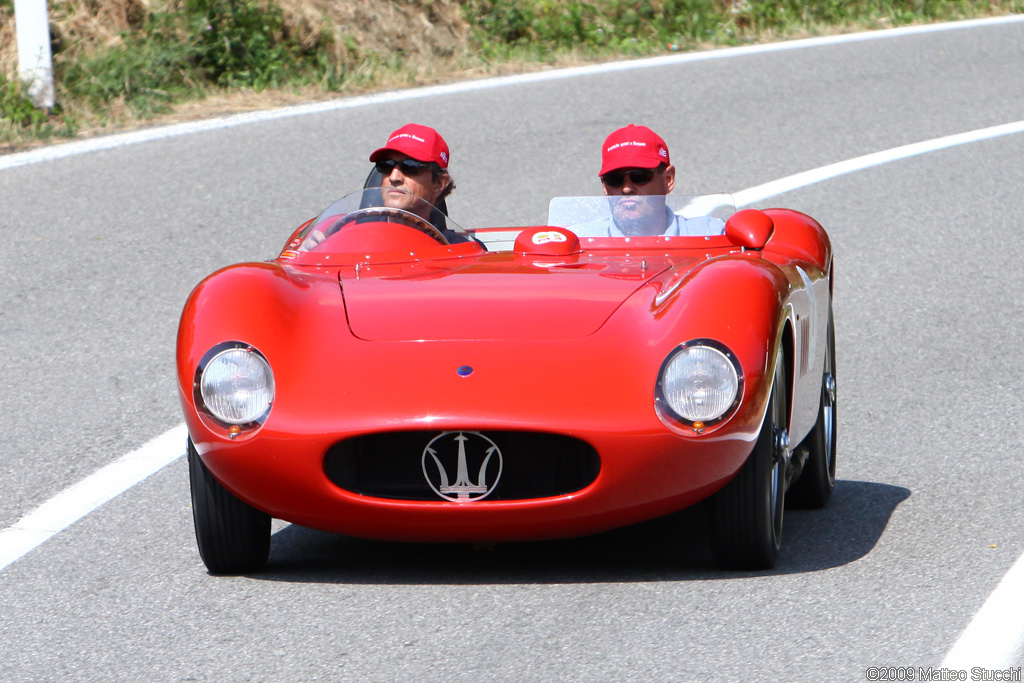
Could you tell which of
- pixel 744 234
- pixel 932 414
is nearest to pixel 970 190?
pixel 932 414

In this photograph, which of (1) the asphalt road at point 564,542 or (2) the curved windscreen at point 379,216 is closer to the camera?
(1) the asphalt road at point 564,542

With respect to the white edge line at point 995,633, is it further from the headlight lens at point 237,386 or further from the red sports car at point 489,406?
the headlight lens at point 237,386

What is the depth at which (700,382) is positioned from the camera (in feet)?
12.9

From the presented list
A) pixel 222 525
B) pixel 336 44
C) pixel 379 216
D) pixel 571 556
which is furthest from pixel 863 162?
pixel 222 525

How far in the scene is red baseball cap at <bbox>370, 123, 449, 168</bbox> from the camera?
559 cm

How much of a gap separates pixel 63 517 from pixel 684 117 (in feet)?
26.4

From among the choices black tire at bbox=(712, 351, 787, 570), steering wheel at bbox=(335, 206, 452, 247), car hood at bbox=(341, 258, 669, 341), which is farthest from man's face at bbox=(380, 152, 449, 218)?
black tire at bbox=(712, 351, 787, 570)

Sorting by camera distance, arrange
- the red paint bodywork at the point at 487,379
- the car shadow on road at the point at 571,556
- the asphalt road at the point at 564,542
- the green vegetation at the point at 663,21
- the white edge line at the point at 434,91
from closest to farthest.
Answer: the asphalt road at the point at 564,542 → the red paint bodywork at the point at 487,379 → the car shadow on road at the point at 571,556 → the white edge line at the point at 434,91 → the green vegetation at the point at 663,21

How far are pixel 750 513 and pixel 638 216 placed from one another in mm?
1661

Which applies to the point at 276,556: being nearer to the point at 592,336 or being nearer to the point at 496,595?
the point at 496,595

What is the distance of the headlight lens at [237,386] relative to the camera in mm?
3967

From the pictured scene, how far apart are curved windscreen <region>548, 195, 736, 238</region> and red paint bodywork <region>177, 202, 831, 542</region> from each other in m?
1.03

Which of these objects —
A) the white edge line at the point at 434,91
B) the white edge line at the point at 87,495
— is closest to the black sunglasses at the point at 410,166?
the white edge line at the point at 87,495

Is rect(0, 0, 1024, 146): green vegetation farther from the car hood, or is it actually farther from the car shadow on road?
the car shadow on road
